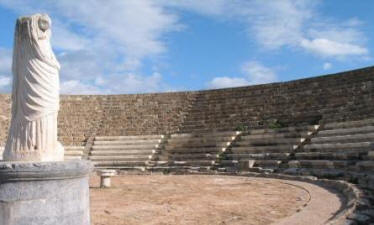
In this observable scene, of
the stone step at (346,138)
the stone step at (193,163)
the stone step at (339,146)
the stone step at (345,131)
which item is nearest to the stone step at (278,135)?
the stone step at (345,131)

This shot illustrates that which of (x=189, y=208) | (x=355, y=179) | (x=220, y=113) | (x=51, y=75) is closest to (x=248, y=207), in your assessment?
(x=189, y=208)

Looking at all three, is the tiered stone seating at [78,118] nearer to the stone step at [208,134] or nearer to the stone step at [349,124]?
the stone step at [208,134]

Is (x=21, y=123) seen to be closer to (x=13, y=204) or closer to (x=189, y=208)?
(x=13, y=204)

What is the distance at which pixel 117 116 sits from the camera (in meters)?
24.1

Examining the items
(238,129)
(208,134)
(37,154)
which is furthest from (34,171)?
(208,134)

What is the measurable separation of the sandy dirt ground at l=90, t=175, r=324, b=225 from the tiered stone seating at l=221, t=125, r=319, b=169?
9.98 feet

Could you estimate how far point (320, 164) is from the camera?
14.6 meters

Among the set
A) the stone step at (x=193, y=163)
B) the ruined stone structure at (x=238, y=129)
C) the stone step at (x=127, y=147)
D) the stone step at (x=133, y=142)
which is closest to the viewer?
the ruined stone structure at (x=238, y=129)

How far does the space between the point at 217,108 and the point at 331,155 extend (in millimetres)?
8502

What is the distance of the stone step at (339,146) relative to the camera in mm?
13934

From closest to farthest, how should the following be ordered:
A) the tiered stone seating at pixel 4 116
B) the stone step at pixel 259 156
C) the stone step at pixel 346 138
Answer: the stone step at pixel 346 138
the stone step at pixel 259 156
the tiered stone seating at pixel 4 116

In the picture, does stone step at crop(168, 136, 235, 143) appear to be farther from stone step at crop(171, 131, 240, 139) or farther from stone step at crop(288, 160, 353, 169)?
stone step at crop(288, 160, 353, 169)

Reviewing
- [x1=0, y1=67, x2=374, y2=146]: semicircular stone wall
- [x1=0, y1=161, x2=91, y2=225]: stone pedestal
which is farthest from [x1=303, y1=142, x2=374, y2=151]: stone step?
[x1=0, y1=161, x2=91, y2=225]: stone pedestal

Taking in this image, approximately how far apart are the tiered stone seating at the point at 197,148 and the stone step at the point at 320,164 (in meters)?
3.73
